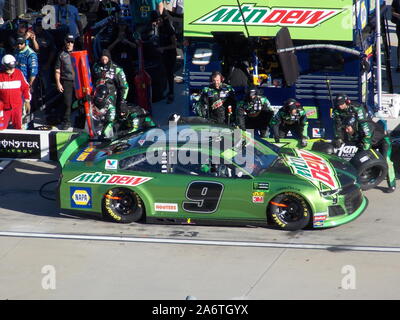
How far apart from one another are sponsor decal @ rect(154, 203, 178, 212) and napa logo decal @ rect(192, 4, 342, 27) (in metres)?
4.89

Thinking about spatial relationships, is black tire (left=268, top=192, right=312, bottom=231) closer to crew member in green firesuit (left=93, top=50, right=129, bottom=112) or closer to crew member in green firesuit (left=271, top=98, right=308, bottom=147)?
crew member in green firesuit (left=271, top=98, right=308, bottom=147)

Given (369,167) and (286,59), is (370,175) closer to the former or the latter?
(369,167)

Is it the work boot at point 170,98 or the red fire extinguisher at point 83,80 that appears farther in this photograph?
the work boot at point 170,98

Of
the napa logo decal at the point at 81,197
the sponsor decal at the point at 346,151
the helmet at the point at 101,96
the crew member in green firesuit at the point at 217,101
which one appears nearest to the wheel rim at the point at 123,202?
the napa logo decal at the point at 81,197

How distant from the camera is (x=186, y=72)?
16906 mm

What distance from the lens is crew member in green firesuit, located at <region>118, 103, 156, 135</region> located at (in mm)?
15273

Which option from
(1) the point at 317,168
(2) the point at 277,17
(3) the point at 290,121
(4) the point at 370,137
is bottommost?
(1) the point at 317,168

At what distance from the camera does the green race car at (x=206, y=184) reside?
1245 centimetres

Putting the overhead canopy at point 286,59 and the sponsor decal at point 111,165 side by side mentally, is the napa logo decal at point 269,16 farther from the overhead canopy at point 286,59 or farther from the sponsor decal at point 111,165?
the sponsor decal at point 111,165

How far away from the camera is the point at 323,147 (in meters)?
14.6

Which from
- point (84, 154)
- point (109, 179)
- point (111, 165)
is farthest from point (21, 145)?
point (109, 179)

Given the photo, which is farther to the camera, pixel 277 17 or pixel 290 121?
pixel 277 17

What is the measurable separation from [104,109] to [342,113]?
4.10 m

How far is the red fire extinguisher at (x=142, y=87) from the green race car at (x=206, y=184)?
4.58 m
